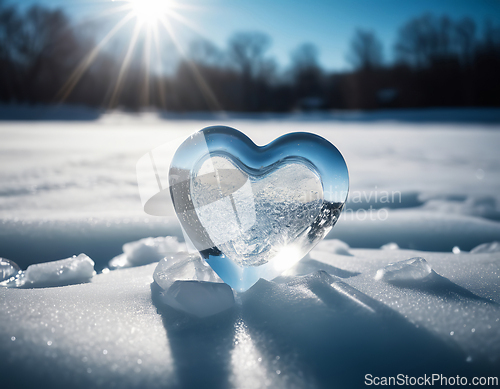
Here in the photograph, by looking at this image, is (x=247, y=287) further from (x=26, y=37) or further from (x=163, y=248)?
(x=26, y=37)

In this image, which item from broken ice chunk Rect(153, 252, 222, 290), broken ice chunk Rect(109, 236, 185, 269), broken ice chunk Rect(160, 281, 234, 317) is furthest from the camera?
broken ice chunk Rect(109, 236, 185, 269)

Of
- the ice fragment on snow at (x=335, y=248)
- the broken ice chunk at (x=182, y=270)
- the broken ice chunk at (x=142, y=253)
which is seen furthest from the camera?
the ice fragment on snow at (x=335, y=248)

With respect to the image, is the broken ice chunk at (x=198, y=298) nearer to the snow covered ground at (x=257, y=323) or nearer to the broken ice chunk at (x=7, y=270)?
the snow covered ground at (x=257, y=323)

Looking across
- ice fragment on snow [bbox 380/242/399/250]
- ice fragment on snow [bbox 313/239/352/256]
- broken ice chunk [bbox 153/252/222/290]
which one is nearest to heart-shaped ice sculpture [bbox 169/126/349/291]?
broken ice chunk [bbox 153/252/222/290]

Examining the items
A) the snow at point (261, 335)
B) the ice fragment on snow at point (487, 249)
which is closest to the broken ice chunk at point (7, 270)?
the snow at point (261, 335)

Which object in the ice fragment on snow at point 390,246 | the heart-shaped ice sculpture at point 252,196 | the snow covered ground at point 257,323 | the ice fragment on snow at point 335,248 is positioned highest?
the heart-shaped ice sculpture at point 252,196

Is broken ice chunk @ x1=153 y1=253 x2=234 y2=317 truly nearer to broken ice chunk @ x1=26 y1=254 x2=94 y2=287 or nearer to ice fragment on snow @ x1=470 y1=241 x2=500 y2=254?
broken ice chunk @ x1=26 y1=254 x2=94 y2=287
